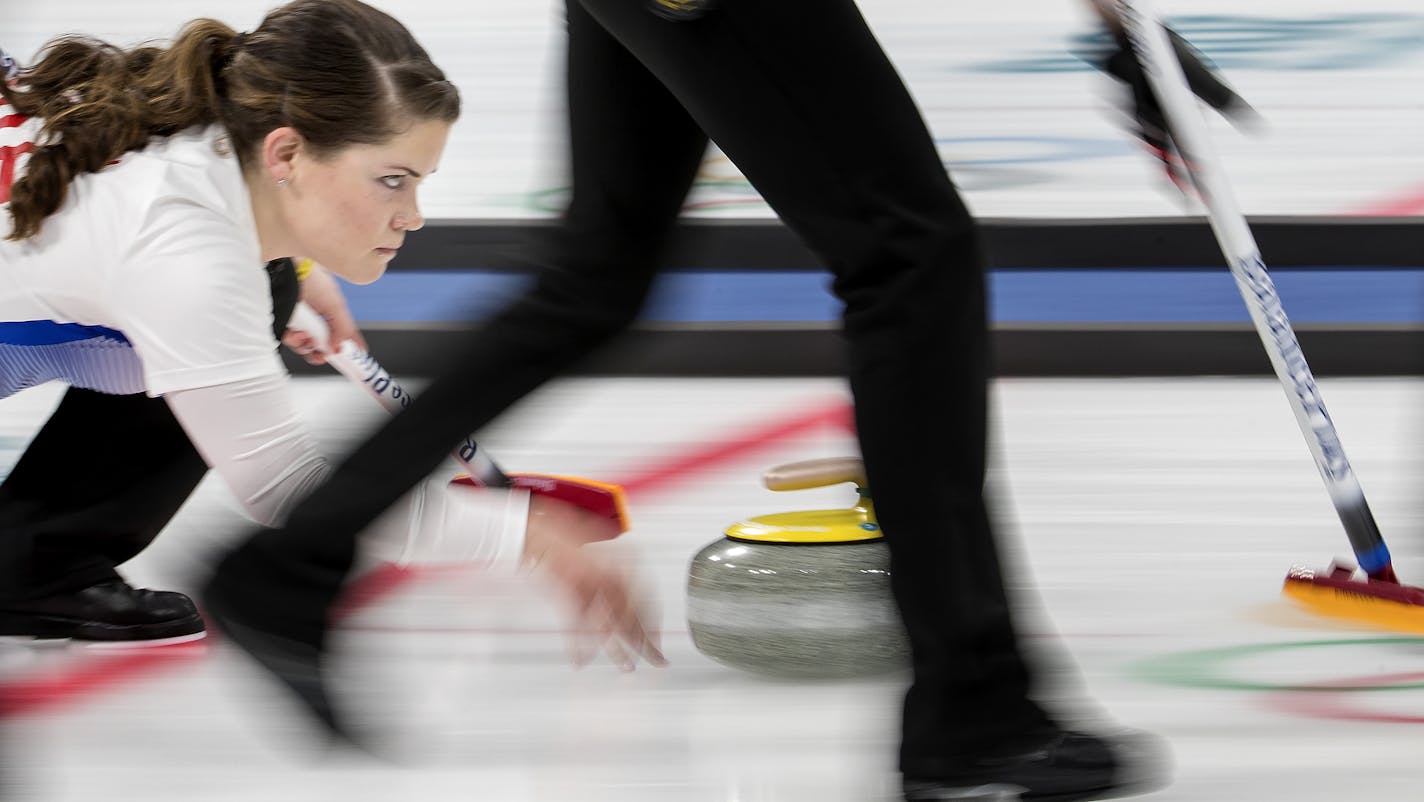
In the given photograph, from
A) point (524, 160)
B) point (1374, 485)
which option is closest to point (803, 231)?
point (1374, 485)

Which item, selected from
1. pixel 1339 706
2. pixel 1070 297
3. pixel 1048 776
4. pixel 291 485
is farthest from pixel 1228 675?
pixel 1070 297

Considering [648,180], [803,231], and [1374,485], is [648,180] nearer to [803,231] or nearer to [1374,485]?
[803,231]

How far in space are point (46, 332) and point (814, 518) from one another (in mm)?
652

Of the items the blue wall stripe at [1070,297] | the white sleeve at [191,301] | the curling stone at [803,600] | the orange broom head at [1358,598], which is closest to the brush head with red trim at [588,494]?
the curling stone at [803,600]

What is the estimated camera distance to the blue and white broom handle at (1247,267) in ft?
4.09

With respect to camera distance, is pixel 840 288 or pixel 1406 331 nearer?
pixel 840 288

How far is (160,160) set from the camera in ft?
3.52

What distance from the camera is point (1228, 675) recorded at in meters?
1.38

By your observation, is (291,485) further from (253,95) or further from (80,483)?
(80,483)

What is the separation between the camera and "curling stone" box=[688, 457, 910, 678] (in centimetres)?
133

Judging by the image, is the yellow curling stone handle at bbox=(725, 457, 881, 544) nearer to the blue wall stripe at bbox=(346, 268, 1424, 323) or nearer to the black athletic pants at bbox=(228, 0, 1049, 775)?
the black athletic pants at bbox=(228, 0, 1049, 775)

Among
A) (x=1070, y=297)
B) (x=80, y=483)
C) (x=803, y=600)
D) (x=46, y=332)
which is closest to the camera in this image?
(x=46, y=332)

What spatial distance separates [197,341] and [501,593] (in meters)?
0.74

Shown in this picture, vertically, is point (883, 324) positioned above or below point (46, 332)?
above
